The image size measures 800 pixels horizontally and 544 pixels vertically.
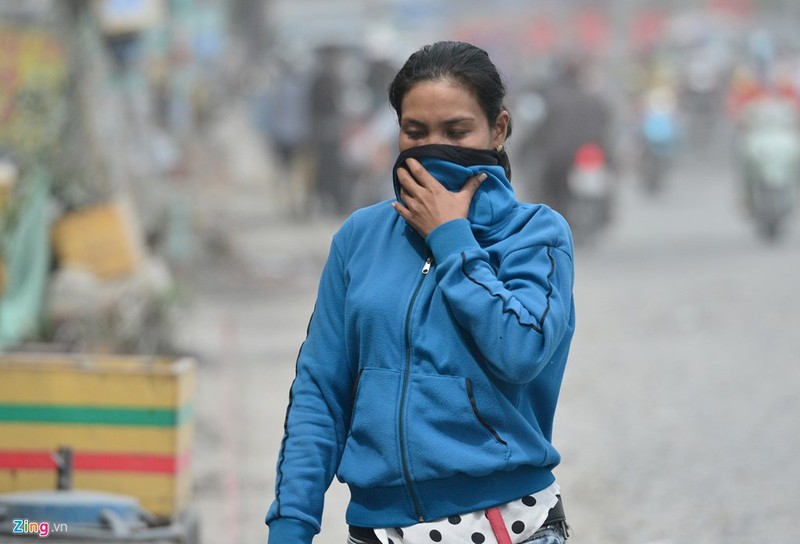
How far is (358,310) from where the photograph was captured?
274 cm

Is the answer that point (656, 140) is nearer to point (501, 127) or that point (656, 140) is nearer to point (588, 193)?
point (588, 193)

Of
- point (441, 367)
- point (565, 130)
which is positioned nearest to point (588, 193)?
point (565, 130)

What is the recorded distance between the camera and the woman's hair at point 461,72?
272cm

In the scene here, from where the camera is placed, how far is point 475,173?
2730mm

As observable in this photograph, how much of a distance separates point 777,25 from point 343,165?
32.0m

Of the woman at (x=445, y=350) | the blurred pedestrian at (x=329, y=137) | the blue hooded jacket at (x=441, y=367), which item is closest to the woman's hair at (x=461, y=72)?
the woman at (x=445, y=350)

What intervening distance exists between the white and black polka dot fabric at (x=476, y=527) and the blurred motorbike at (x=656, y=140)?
2037cm

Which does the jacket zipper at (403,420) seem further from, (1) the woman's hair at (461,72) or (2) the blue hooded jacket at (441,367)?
(1) the woman's hair at (461,72)

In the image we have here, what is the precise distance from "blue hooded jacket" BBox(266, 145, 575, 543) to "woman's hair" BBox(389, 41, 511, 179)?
10 cm

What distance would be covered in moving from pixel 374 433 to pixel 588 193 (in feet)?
43.7

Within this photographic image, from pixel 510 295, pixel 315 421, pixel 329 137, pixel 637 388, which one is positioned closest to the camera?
pixel 510 295

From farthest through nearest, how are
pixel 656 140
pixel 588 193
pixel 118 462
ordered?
pixel 656 140 < pixel 588 193 < pixel 118 462

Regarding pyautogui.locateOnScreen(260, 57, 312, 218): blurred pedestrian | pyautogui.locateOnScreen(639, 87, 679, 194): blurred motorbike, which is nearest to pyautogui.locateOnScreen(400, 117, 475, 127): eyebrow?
pyautogui.locateOnScreen(260, 57, 312, 218): blurred pedestrian

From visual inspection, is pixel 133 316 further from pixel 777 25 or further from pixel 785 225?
pixel 777 25
